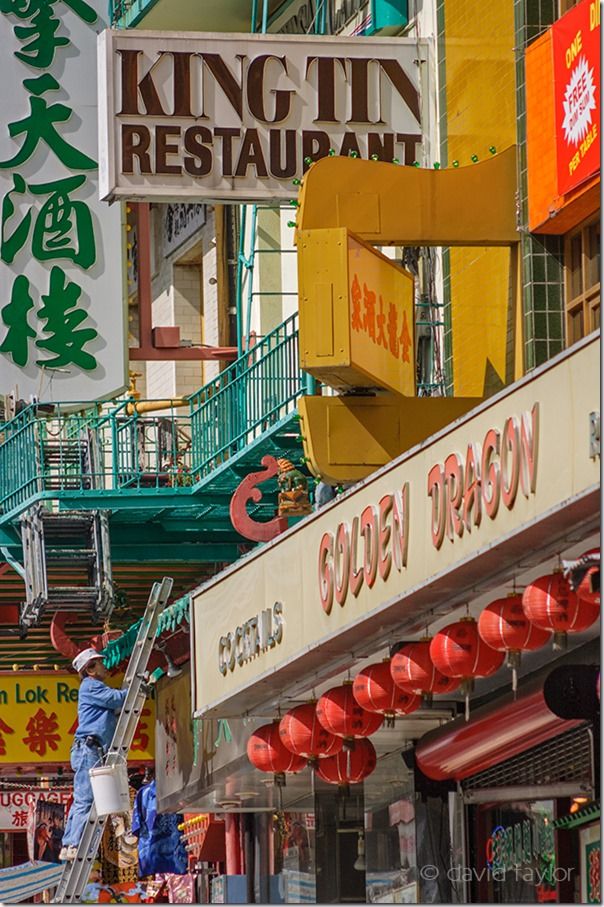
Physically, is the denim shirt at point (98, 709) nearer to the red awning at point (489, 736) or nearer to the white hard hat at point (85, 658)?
the white hard hat at point (85, 658)

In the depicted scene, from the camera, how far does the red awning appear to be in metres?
17.1

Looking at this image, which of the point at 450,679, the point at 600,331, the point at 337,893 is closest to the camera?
the point at 600,331

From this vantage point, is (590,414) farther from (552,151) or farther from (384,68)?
(384,68)

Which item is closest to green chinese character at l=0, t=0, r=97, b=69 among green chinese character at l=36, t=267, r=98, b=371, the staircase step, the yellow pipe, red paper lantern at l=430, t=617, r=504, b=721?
green chinese character at l=36, t=267, r=98, b=371

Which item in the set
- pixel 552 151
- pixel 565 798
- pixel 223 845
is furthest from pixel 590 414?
pixel 223 845

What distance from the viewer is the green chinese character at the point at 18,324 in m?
24.5

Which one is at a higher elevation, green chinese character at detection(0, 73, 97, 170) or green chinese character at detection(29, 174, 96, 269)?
green chinese character at detection(0, 73, 97, 170)

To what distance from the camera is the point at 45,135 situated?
82.2 feet

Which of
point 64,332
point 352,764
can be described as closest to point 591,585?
point 352,764

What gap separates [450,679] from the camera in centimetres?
1625

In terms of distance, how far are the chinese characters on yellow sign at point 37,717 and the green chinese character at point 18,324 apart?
3760 millimetres

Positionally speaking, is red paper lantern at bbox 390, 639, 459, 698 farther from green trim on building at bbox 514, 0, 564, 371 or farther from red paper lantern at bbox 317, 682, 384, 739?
green trim on building at bbox 514, 0, 564, 371

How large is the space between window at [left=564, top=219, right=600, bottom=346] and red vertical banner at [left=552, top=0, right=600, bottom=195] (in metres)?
0.50

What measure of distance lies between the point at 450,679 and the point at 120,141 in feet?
22.1
